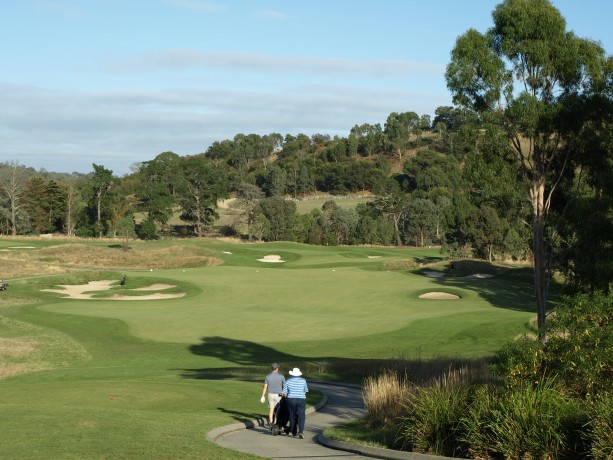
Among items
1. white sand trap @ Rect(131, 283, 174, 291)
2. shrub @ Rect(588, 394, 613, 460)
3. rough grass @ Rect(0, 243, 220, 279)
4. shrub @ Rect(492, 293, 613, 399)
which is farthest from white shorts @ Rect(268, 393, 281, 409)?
rough grass @ Rect(0, 243, 220, 279)

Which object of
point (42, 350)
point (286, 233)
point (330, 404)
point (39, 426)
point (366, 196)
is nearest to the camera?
point (39, 426)

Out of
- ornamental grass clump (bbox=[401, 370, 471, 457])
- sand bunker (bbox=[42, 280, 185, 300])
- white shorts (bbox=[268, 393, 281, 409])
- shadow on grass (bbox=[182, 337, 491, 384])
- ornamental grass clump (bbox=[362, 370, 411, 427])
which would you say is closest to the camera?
ornamental grass clump (bbox=[401, 370, 471, 457])

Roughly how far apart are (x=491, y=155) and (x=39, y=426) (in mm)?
29794

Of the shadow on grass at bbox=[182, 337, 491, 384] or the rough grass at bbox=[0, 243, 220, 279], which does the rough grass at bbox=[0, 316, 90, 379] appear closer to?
the shadow on grass at bbox=[182, 337, 491, 384]

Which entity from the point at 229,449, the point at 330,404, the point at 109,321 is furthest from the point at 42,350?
the point at 229,449

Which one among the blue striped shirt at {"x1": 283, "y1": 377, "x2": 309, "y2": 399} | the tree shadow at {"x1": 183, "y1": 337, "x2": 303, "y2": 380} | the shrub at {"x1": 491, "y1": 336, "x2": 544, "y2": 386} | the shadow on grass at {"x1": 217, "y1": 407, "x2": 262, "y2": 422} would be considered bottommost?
the tree shadow at {"x1": 183, "y1": 337, "x2": 303, "y2": 380}

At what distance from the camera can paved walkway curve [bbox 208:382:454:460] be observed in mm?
16188

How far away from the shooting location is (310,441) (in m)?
18.9

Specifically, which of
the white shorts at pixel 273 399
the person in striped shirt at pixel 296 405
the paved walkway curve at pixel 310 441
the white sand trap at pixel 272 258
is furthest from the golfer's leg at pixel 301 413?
the white sand trap at pixel 272 258

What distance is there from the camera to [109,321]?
164 feet

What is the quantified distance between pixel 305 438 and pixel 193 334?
93.0 ft

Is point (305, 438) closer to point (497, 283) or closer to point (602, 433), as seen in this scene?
point (602, 433)

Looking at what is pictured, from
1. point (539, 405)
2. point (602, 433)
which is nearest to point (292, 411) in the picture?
point (539, 405)

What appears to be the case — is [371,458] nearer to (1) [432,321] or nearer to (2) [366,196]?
(1) [432,321]
